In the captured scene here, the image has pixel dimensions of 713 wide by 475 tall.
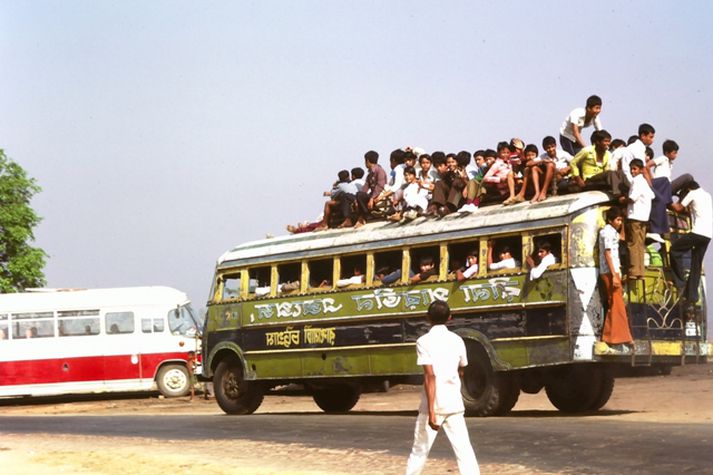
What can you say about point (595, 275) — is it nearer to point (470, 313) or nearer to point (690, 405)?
point (470, 313)

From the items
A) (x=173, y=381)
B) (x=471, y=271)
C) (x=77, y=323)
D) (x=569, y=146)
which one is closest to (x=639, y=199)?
(x=569, y=146)

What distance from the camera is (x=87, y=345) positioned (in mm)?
35094

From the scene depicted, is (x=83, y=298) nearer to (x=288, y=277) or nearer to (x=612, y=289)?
(x=288, y=277)

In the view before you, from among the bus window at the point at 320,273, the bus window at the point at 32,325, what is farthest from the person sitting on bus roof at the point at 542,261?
the bus window at the point at 32,325

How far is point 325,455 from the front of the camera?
48.2 ft

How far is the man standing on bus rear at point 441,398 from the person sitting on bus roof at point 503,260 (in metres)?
8.22

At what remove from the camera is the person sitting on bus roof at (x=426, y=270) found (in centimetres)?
1977

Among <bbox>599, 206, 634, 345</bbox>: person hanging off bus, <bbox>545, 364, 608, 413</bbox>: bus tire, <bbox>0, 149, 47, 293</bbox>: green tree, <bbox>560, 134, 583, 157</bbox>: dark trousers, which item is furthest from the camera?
<bbox>0, 149, 47, 293</bbox>: green tree

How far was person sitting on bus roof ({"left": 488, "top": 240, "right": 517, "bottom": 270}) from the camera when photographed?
18609 millimetres

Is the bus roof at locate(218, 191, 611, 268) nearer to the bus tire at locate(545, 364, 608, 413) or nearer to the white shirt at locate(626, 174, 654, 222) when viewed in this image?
the white shirt at locate(626, 174, 654, 222)

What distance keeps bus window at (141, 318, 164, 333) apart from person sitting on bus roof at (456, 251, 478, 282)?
58.9ft

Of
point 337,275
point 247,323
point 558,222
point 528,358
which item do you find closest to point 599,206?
point 558,222

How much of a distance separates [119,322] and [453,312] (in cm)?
1804

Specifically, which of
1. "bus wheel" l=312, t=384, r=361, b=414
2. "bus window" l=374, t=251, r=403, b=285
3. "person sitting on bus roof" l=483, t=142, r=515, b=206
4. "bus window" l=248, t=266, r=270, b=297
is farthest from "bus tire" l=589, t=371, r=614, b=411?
"bus window" l=248, t=266, r=270, b=297
